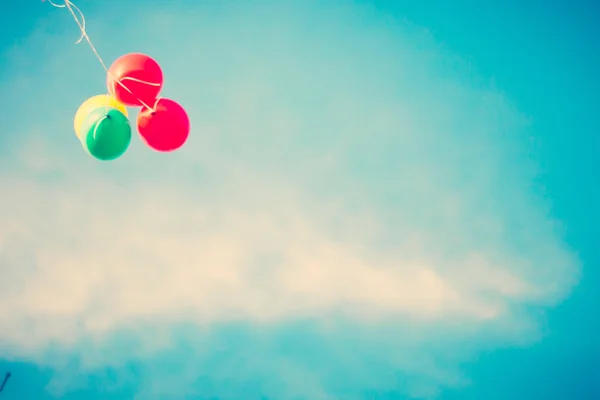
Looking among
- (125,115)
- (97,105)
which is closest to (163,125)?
(125,115)

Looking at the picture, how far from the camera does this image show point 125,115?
2.84 m

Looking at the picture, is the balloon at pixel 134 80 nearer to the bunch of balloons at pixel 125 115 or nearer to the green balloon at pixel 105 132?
the bunch of balloons at pixel 125 115

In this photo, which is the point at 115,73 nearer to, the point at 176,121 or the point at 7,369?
the point at 176,121

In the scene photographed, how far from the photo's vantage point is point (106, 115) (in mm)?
2627

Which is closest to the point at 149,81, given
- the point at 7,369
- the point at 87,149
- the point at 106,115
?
the point at 106,115

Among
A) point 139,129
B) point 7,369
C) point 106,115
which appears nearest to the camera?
point 106,115

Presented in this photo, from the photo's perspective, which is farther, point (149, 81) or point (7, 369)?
point (7, 369)

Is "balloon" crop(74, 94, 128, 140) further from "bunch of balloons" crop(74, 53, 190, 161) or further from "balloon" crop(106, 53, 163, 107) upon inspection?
"balloon" crop(106, 53, 163, 107)

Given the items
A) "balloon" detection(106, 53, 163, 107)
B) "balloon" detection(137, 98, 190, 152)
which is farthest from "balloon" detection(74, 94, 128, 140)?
"balloon" detection(137, 98, 190, 152)

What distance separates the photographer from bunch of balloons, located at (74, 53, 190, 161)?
2.64 m

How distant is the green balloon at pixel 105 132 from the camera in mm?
2607

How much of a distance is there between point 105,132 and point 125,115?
0.29 meters

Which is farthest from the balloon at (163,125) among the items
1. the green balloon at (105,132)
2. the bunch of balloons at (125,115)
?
the green balloon at (105,132)

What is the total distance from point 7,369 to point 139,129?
21407mm
